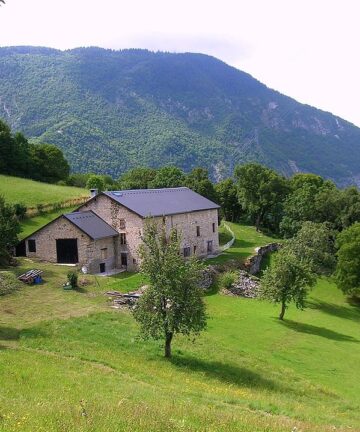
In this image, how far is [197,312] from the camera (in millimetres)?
27625

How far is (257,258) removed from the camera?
6397 centimetres

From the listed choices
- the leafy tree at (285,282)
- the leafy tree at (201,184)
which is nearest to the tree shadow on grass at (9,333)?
the leafy tree at (285,282)

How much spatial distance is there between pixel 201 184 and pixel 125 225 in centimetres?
3134

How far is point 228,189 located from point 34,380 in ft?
250

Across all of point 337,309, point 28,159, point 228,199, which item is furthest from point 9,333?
point 28,159

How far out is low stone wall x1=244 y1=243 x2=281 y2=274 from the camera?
60344mm

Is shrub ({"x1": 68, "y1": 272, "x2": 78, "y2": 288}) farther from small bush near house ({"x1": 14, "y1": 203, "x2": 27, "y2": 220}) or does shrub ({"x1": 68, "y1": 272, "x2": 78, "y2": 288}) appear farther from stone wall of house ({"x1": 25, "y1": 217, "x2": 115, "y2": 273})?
small bush near house ({"x1": 14, "y1": 203, "x2": 27, "y2": 220})

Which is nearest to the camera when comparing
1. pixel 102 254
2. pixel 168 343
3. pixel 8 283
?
pixel 168 343

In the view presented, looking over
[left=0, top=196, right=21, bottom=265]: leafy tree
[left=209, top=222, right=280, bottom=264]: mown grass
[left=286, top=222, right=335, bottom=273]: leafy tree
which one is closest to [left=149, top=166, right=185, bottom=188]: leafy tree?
[left=209, top=222, right=280, bottom=264]: mown grass

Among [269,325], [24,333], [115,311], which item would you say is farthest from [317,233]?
[24,333]

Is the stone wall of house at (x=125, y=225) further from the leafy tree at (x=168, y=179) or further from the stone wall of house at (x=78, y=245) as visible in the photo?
the leafy tree at (x=168, y=179)

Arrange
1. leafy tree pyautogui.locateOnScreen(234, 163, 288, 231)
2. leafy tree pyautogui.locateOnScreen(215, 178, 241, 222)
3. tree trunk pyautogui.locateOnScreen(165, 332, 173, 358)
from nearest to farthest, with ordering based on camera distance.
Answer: tree trunk pyautogui.locateOnScreen(165, 332, 173, 358) < leafy tree pyautogui.locateOnScreen(234, 163, 288, 231) < leafy tree pyautogui.locateOnScreen(215, 178, 241, 222)

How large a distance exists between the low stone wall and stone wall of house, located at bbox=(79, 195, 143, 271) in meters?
14.8

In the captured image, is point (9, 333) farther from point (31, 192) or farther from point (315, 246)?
point (31, 192)
